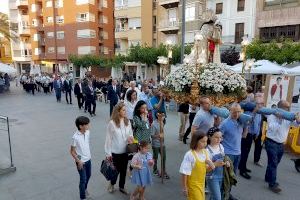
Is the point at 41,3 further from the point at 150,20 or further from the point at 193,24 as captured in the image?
the point at 193,24

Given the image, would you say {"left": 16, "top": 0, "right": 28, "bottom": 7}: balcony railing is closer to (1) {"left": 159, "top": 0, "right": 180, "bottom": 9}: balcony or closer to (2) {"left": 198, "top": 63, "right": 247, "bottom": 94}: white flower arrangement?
(1) {"left": 159, "top": 0, "right": 180, "bottom": 9}: balcony

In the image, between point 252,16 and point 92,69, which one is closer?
point 252,16

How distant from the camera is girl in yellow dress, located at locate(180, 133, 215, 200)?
3871mm

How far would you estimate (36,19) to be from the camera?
50.4m

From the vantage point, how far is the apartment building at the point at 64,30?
44250 mm

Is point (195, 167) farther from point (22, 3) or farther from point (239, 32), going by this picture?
point (22, 3)

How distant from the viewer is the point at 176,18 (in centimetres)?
3378

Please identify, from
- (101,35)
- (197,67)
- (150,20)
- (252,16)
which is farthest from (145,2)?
(197,67)

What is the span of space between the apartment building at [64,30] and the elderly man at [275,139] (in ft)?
136

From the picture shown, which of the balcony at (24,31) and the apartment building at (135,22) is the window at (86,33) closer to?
the apartment building at (135,22)

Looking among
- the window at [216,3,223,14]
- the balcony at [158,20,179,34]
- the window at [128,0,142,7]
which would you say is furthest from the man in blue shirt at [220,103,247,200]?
the window at [128,0,142,7]

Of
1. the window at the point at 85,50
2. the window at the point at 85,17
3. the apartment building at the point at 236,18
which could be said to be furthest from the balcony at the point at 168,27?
the window at the point at 85,50

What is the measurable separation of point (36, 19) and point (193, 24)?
3309cm

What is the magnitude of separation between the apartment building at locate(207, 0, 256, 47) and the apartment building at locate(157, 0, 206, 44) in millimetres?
2439
